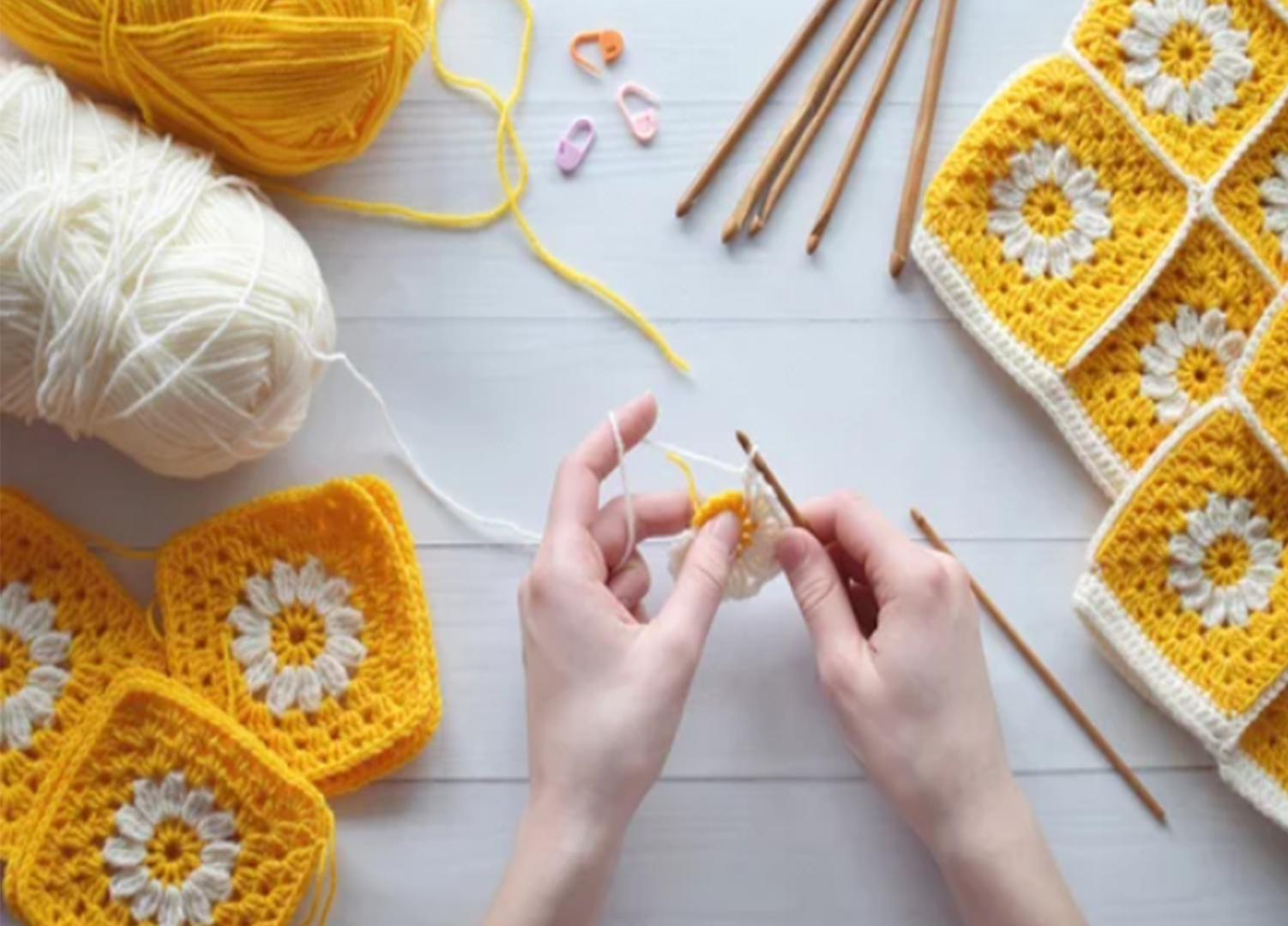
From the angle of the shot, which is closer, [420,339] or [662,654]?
[662,654]

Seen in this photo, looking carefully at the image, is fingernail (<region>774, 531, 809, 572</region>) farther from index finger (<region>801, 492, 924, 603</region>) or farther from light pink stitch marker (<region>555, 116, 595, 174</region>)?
light pink stitch marker (<region>555, 116, 595, 174</region>)

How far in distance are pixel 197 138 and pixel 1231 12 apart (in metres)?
0.77

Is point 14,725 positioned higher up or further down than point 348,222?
further down

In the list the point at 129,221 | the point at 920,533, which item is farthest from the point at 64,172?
the point at 920,533

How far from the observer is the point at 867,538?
40.2 inches

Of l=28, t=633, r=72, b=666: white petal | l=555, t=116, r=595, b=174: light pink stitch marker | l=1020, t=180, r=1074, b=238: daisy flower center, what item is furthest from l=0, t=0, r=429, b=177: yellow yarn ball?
l=1020, t=180, r=1074, b=238: daisy flower center

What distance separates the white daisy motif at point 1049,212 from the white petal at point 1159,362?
8 cm

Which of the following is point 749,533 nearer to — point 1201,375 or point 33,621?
point 1201,375

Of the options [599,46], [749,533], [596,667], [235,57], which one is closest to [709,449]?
[749,533]

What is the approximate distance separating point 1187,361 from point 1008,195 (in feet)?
0.59

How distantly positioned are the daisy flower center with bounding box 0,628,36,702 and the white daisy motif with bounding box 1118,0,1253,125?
2.97ft

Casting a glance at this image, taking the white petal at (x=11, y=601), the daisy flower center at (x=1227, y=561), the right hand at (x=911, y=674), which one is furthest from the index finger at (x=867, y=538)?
the white petal at (x=11, y=601)

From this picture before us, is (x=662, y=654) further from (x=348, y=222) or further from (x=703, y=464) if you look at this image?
(x=348, y=222)

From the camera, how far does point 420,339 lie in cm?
113
